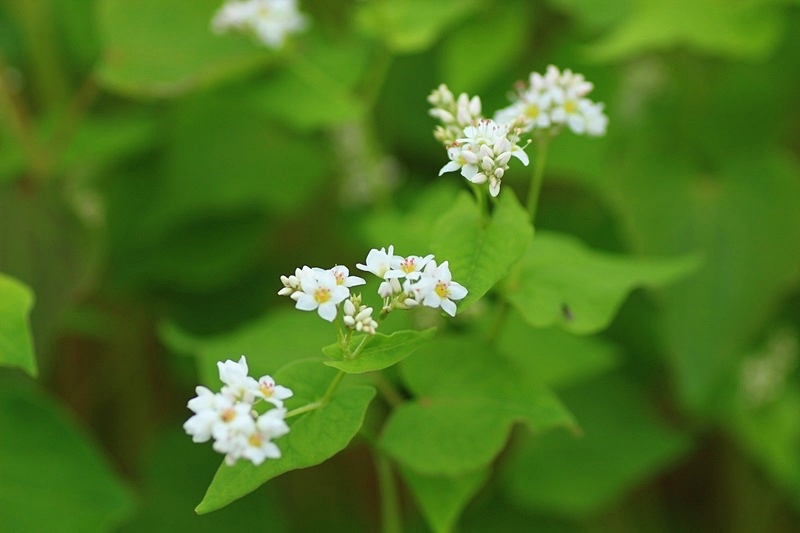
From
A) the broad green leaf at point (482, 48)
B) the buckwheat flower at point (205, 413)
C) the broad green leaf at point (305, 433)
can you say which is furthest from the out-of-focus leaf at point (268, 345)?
the broad green leaf at point (482, 48)

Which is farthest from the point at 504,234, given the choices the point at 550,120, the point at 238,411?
the point at 238,411

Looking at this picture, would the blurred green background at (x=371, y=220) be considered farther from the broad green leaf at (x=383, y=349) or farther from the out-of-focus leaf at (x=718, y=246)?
the broad green leaf at (x=383, y=349)

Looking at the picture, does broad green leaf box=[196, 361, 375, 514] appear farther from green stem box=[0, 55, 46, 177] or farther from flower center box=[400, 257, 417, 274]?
green stem box=[0, 55, 46, 177]

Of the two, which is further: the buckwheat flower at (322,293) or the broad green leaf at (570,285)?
the broad green leaf at (570,285)

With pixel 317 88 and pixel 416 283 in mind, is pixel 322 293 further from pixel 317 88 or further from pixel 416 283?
pixel 317 88

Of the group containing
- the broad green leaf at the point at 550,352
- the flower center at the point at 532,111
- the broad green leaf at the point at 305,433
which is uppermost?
the flower center at the point at 532,111

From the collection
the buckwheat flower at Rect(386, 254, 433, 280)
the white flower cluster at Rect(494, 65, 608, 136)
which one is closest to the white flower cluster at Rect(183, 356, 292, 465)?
Answer: the buckwheat flower at Rect(386, 254, 433, 280)
